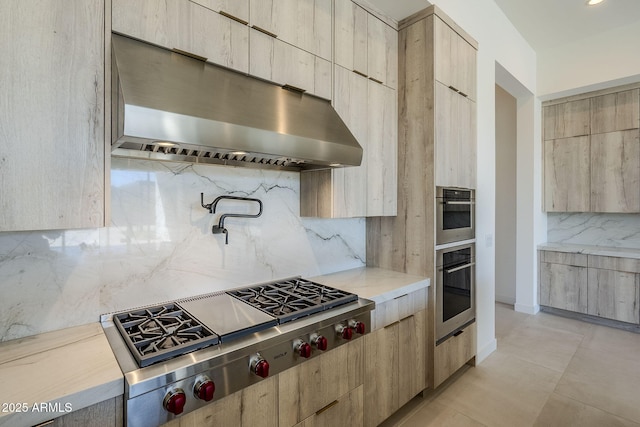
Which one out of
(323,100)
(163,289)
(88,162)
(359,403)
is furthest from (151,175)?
(359,403)

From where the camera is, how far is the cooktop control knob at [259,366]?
124 cm

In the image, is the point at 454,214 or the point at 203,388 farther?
the point at 454,214

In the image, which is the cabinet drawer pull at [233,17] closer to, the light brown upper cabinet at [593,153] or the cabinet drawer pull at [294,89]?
the cabinet drawer pull at [294,89]

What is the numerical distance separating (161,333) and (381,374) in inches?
51.2

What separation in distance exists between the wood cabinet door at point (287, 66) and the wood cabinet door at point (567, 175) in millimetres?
3895

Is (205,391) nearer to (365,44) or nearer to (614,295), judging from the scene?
(365,44)

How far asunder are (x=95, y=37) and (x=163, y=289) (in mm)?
1155

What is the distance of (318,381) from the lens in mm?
1531

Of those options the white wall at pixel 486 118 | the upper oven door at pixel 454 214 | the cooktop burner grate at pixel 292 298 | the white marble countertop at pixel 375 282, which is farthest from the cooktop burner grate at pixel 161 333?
the white wall at pixel 486 118

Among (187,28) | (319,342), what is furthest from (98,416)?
(187,28)

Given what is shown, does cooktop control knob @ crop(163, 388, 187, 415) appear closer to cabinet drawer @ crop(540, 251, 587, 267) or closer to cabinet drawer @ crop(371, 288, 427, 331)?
cabinet drawer @ crop(371, 288, 427, 331)

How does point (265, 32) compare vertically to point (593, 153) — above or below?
above

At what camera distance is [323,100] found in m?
1.94

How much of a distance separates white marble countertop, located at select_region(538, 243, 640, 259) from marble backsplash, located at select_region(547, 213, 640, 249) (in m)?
0.14
